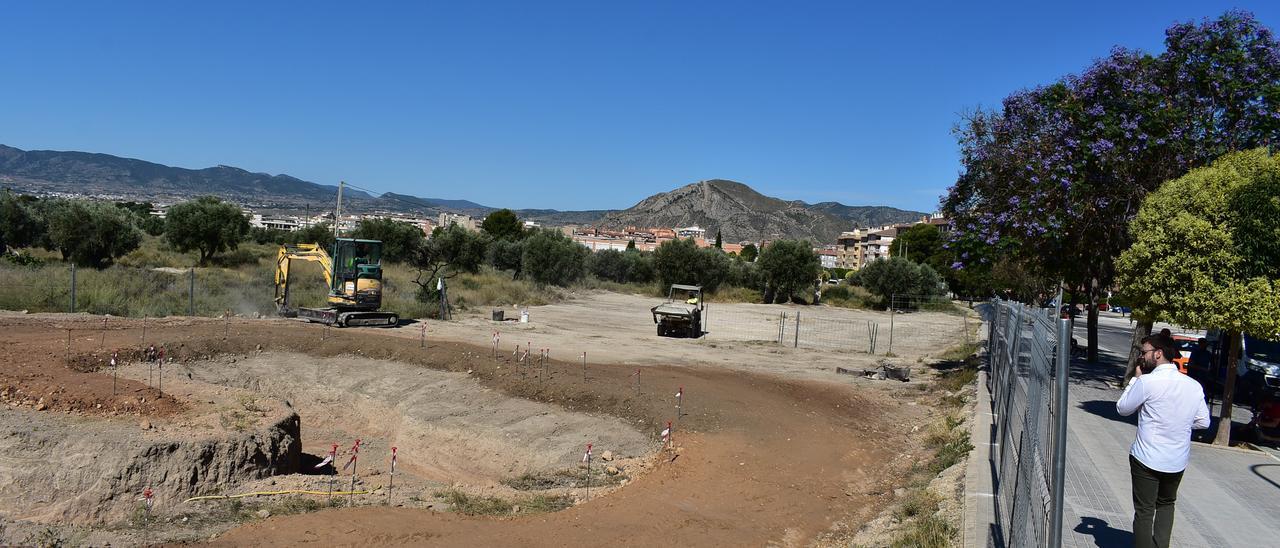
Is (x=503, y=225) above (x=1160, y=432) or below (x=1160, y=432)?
above

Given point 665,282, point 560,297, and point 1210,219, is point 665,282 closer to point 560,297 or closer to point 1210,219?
point 560,297

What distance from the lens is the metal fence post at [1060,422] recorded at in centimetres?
340

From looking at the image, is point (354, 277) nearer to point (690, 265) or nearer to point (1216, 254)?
point (1216, 254)

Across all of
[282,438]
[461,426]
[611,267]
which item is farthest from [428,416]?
[611,267]

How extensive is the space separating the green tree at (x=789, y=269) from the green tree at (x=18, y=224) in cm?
4920

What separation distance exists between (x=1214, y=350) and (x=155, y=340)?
26.1m

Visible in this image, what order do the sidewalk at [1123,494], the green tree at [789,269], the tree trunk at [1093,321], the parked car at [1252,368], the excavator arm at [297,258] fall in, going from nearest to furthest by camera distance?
the sidewalk at [1123,494] < the parked car at [1252,368] < the tree trunk at [1093,321] < the excavator arm at [297,258] < the green tree at [789,269]

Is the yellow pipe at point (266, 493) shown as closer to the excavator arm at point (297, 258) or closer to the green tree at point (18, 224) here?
the excavator arm at point (297, 258)

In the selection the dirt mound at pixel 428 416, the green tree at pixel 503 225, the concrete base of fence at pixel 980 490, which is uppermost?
the green tree at pixel 503 225

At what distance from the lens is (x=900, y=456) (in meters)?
13.2

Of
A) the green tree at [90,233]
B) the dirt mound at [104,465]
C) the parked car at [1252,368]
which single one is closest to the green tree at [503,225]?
the green tree at [90,233]

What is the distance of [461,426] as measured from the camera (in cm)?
1623

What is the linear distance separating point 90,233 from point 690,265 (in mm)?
42916

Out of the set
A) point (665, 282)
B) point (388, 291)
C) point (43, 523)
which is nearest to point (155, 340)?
point (43, 523)
